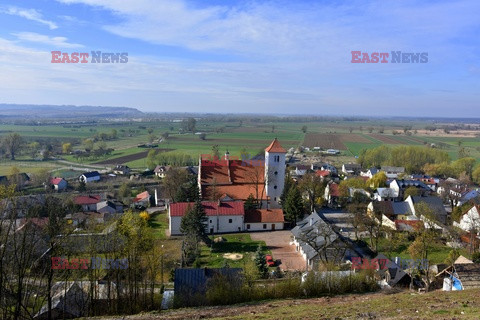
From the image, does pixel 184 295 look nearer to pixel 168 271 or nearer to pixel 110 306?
pixel 110 306

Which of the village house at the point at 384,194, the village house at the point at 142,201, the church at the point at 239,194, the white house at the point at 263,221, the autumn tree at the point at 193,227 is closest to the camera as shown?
the autumn tree at the point at 193,227

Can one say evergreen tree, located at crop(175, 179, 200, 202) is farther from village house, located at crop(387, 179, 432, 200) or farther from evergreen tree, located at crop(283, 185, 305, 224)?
village house, located at crop(387, 179, 432, 200)

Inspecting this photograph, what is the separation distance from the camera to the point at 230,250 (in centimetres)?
3028

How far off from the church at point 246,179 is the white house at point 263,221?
3.94 meters

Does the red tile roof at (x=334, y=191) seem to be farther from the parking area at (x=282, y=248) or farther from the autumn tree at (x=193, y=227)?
the autumn tree at (x=193, y=227)

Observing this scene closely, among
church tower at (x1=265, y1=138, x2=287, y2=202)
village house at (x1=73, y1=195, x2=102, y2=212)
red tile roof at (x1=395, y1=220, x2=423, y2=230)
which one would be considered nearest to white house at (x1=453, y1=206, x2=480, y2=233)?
red tile roof at (x1=395, y1=220, x2=423, y2=230)

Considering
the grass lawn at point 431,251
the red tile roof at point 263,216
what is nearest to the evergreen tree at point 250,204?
the red tile roof at point 263,216

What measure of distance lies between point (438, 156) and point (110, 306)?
261 feet

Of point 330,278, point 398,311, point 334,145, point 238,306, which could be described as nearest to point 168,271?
point 238,306

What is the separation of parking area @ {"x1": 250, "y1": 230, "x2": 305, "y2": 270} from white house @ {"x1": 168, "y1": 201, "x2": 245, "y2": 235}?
217cm

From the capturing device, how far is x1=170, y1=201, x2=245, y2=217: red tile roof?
34.4 m

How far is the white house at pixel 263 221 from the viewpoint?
117 feet

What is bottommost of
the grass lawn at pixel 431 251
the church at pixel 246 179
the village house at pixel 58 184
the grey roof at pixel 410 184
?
the grass lawn at pixel 431 251

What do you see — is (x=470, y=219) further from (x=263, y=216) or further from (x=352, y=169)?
(x=352, y=169)
